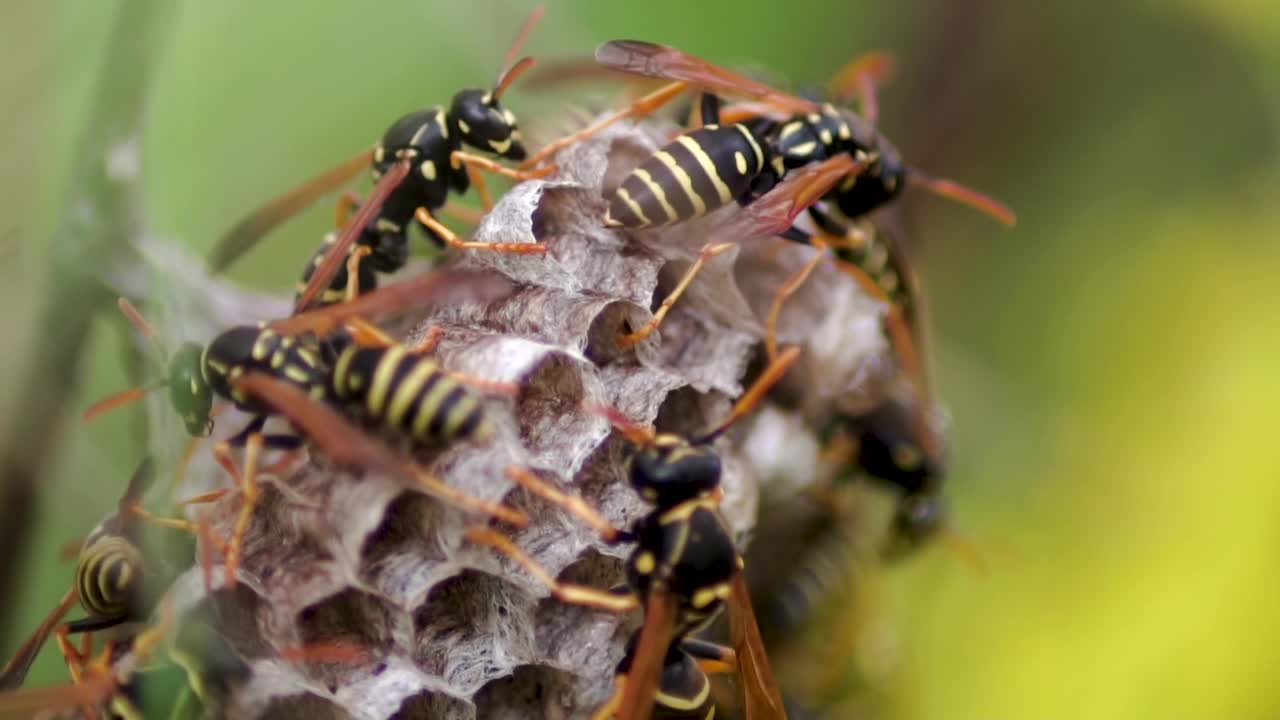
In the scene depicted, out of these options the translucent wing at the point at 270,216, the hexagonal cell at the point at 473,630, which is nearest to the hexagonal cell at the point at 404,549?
the hexagonal cell at the point at 473,630

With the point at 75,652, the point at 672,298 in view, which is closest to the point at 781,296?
the point at 672,298

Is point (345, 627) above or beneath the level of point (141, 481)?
beneath

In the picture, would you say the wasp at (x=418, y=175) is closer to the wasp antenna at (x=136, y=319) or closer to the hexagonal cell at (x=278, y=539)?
the wasp antenna at (x=136, y=319)

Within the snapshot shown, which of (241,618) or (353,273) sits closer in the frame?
(241,618)

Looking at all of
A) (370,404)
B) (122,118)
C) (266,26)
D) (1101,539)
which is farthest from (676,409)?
(1101,539)

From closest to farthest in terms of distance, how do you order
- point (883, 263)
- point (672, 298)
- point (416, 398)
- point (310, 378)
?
point (416, 398) → point (310, 378) → point (672, 298) → point (883, 263)

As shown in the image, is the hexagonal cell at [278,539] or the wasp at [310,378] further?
the hexagonal cell at [278,539]

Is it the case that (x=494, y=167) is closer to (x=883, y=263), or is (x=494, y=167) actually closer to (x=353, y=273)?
(x=353, y=273)

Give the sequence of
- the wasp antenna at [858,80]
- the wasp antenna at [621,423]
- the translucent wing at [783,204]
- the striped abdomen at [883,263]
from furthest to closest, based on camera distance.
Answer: the wasp antenna at [858,80] → the striped abdomen at [883,263] → the translucent wing at [783,204] → the wasp antenna at [621,423]
